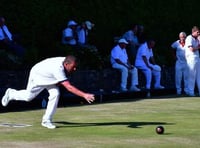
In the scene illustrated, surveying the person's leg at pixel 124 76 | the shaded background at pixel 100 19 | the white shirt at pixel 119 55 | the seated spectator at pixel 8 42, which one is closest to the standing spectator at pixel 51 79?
the seated spectator at pixel 8 42

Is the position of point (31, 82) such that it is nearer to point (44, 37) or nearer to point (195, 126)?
point (195, 126)

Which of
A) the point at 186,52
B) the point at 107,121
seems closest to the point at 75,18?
the point at 186,52

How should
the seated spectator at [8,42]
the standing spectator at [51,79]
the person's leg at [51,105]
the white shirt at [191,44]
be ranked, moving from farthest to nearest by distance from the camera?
the white shirt at [191,44] < the seated spectator at [8,42] < the person's leg at [51,105] < the standing spectator at [51,79]

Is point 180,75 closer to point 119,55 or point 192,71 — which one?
point 192,71

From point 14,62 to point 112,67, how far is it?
3.69 metres

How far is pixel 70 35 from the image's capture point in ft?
62.4

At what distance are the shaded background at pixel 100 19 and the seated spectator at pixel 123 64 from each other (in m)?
0.54

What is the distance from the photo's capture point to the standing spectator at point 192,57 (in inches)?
750

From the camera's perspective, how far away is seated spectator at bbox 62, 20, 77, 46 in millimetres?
18922

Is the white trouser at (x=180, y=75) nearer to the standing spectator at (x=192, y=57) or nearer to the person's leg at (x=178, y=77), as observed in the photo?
the person's leg at (x=178, y=77)

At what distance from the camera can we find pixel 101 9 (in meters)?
21.7

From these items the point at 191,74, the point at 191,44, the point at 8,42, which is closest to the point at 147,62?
the point at 191,74

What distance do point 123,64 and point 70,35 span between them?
1.76 meters

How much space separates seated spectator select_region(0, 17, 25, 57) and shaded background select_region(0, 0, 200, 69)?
27cm
